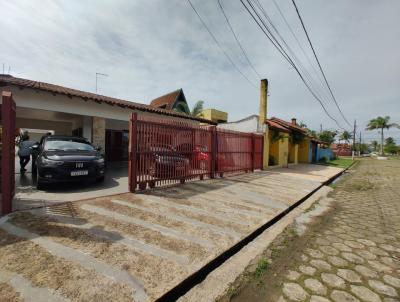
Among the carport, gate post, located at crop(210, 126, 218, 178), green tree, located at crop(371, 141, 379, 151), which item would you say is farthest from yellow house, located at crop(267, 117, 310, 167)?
green tree, located at crop(371, 141, 379, 151)

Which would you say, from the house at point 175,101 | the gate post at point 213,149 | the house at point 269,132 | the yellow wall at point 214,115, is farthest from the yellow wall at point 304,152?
the gate post at point 213,149

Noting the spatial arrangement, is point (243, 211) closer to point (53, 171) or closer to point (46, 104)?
point (53, 171)

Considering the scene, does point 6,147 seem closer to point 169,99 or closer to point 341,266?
point 341,266

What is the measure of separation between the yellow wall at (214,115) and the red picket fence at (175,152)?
13174 millimetres

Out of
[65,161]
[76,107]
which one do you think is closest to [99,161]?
[65,161]

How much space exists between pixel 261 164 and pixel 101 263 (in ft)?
38.3

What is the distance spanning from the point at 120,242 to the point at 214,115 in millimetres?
21854

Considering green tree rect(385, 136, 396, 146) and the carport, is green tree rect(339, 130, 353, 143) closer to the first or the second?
green tree rect(385, 136, 396, 146)

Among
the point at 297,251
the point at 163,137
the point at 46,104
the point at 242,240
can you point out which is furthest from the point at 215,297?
the point at 46,104

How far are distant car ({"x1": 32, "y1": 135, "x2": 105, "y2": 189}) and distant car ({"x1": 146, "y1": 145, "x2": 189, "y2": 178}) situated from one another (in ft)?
5.57

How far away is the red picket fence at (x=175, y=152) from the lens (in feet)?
19.6

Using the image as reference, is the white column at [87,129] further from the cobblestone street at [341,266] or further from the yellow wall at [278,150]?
the yellow wall at [278,150]

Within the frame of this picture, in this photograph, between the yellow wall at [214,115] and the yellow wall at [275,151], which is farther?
the yellow wall at [214,115]

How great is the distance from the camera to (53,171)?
572 centimetres
